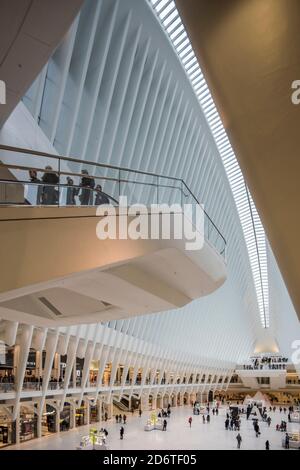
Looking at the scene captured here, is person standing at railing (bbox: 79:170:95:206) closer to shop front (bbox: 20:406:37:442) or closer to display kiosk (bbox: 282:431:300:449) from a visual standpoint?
shop front (bbox: 20:406:37:442)

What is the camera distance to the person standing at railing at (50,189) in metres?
8.12

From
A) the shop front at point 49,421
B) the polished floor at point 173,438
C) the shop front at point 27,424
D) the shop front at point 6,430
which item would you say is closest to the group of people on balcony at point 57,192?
the polished floor at point 173,438

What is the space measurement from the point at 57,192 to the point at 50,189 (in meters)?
0.15

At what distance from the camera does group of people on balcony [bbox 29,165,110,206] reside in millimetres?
8125

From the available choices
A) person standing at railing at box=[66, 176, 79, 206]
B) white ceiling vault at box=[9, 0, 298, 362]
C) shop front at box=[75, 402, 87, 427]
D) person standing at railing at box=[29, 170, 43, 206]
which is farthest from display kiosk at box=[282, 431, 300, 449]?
person standing at railing at box=[29, 170, 43, 206]

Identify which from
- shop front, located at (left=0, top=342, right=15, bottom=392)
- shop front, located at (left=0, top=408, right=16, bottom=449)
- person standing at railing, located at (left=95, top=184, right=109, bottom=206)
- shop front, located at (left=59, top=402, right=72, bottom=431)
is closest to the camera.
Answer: person standing at railing, located at (left=95, top=184, right=109, bottom=206)

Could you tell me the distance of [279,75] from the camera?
5242 millimetres

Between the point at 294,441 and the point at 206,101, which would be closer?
the point at 294,441

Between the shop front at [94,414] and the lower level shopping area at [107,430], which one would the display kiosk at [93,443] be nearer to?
the lower level shopping area at [107,430]

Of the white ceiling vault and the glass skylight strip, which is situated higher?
the glass skylight strip

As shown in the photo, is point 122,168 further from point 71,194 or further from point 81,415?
point 81,415

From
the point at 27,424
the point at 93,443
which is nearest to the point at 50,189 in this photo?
the point at 93,443

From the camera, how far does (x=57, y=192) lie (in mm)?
8289
